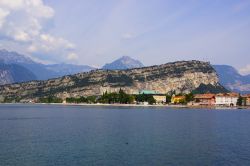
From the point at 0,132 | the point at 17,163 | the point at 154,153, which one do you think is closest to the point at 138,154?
the point at 154,153

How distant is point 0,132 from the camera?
277ft

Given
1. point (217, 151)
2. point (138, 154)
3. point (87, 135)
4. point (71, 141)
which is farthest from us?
point (87, 135)

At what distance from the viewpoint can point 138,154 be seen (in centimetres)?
5719

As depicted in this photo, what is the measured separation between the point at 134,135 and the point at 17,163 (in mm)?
32535

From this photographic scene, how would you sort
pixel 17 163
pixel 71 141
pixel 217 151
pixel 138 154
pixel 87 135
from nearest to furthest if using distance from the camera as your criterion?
pixel 17 163
pixel 138 154
pixel 217 151
pixel 71 141
pixel 87 135

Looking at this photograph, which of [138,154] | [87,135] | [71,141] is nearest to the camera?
[138,154]

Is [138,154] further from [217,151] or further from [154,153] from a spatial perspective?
[217,151]

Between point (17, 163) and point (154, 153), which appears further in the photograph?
point (154, 153)

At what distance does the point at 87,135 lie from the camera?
79.4 m

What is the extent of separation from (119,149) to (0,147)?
60.0 feet

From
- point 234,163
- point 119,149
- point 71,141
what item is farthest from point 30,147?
point 234,163

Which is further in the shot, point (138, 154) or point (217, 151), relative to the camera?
point (217, 151)

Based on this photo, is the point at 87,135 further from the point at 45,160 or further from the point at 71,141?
the point at 45,160

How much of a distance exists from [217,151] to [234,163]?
29.0ft
